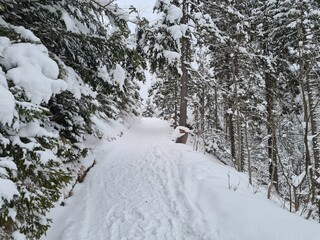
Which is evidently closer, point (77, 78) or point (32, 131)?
point (32, 131)

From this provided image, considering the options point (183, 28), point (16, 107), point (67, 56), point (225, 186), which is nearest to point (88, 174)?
point (67, 56)

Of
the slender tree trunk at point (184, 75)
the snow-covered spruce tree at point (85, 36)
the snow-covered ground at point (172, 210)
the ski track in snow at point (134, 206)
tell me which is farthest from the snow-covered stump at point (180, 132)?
the snow-covered spruce tree at point (85, 36)

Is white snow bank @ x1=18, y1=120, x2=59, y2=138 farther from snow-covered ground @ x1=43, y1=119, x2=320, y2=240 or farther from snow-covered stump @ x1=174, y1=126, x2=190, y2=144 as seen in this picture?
snow-covered stump @ x1=174, y1=126, x2=190, y2=144

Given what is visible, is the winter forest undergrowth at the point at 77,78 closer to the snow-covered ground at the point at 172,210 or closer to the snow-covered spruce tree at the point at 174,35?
the snow-covered spruce tree at the point at 174,35

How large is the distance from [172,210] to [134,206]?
0.92 meters

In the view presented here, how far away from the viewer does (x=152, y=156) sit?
1037cm

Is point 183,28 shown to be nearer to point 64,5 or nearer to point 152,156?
point 152,156

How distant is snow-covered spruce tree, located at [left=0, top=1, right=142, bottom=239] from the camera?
10.4 feet

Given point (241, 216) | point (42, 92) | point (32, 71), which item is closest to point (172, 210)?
point (241, 216)

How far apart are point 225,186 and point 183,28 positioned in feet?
25.5

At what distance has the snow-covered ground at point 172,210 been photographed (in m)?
4.24

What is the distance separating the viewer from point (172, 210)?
555 cm

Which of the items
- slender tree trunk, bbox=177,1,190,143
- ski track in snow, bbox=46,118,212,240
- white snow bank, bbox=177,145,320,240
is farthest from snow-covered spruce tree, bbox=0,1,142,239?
slender tree trunk, bbox=177,1,190,143

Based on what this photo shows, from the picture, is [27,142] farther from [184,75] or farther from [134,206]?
[184,75]
